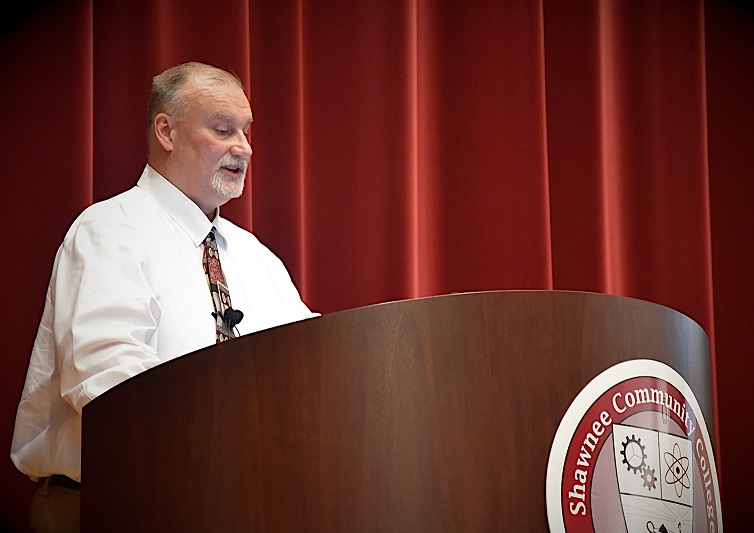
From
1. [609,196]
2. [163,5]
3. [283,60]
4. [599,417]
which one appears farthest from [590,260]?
[599,417]

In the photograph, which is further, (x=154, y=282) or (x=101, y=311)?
(x=154, y=282)

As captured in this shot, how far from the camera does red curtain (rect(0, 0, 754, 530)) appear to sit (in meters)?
2.30

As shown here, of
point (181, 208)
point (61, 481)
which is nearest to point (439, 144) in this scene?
point (181, 208)

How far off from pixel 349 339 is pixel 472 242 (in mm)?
1349

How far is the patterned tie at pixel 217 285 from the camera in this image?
183 centimetres

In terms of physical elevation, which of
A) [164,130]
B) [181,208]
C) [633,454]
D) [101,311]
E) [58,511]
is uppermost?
[164,130]

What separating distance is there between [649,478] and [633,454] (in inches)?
1.5

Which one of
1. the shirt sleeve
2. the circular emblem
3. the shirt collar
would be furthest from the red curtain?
the circular emblem

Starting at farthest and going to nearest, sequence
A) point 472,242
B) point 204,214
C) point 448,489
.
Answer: point 472,242, point 204,214, point 448,489

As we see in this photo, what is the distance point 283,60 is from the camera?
2.39 m

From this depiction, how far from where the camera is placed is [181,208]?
1.99 metres

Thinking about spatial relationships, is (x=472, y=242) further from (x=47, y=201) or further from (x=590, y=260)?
(x=47, y=201)

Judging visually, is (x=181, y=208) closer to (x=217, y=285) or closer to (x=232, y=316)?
(x=217, y=285)

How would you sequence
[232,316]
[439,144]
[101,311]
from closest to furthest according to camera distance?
[101,311], [232,316], [439,144]
